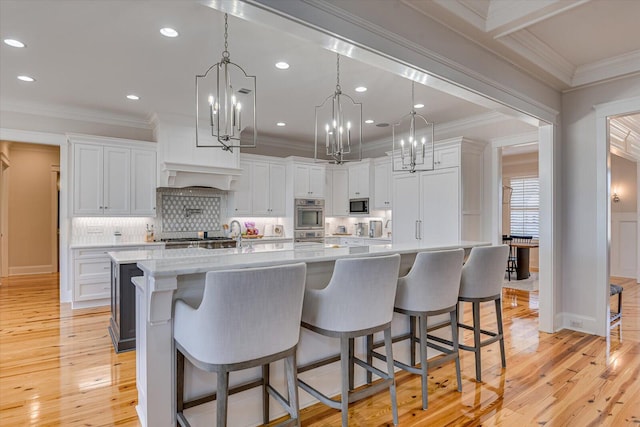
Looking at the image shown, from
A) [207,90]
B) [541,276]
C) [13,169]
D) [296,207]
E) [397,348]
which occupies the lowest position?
[397,348]

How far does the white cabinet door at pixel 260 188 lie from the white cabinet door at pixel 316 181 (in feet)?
2.79

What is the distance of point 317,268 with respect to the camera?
8.18 ft

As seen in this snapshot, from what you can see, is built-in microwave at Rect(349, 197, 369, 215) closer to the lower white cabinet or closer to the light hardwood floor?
the light hardwood floor

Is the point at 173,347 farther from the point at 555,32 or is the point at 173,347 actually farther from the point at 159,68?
the point at 555,32

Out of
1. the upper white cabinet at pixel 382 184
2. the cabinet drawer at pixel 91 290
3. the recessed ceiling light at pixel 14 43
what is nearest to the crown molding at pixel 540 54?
the upper white cabinet at pixel 382 184

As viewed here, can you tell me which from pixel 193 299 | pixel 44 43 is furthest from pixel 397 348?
pixel 44 43

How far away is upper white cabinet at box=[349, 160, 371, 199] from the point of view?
6.84m

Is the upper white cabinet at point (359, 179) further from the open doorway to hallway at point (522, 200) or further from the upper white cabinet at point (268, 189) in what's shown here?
the open doorway to hallway at point (522, 200)

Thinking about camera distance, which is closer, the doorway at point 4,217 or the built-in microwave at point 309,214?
the built-in microwave at point 309,214

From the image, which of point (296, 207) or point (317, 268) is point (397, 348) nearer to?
point (317, 268)

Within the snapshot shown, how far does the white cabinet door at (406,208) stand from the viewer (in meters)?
5.77

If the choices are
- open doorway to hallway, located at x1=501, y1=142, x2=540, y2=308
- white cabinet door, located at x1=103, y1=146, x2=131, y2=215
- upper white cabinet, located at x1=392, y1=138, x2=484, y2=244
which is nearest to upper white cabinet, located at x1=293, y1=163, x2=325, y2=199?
upper white cabinet, located at x1=392, y1=138, x2=484, y2=244

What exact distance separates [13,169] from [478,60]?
877cm

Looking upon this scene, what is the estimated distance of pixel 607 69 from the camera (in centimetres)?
363
